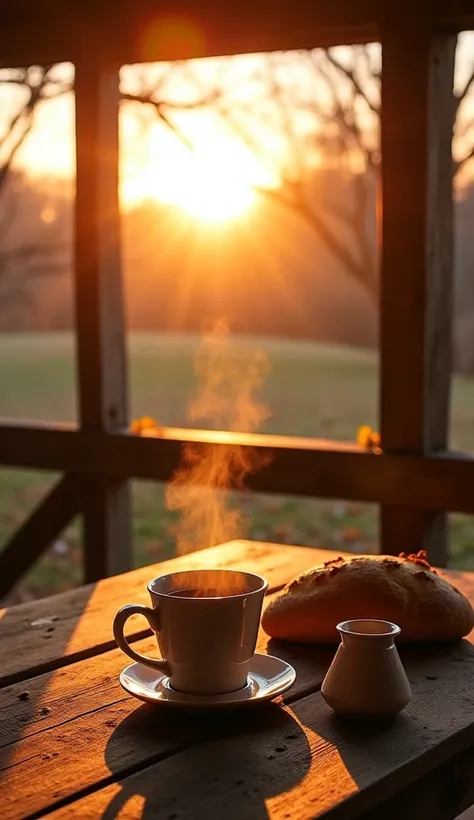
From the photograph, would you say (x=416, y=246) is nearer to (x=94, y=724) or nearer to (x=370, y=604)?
(x=370, y=604)

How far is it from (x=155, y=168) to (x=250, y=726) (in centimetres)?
346

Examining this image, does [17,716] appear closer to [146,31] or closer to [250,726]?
[250,726]

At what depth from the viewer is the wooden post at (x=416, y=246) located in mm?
2514

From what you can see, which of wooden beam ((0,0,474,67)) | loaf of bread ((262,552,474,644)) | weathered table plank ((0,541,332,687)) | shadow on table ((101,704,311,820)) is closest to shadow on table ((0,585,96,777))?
weathered table plank ((0,541,332,687))

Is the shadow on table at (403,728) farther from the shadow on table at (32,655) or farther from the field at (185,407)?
the field at (185,407)

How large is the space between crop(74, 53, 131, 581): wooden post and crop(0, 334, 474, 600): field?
1.03 meters

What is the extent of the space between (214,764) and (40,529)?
8.06 feet

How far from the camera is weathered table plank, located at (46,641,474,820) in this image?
903mm

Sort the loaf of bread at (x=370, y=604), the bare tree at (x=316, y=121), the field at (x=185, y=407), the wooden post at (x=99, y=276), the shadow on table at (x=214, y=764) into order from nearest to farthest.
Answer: the shadow on table at (x=214, y=764)
the loaf of bread at (x=370, y=604)
the wooden post at (x=99, y=276)
the bare tree at (x=316, y=121)
the field at (x=185, y=407)

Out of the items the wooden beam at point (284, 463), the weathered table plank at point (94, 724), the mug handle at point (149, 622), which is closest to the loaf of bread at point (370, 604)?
the weathered table plank at point (94, 724)

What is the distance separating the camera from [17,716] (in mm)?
1128

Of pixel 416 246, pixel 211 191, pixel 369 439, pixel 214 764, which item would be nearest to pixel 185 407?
pixel 211 191

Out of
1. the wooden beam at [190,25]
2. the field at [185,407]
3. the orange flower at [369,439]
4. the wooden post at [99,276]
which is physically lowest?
the field at [185,407]

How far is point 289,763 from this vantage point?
3.23 feet
